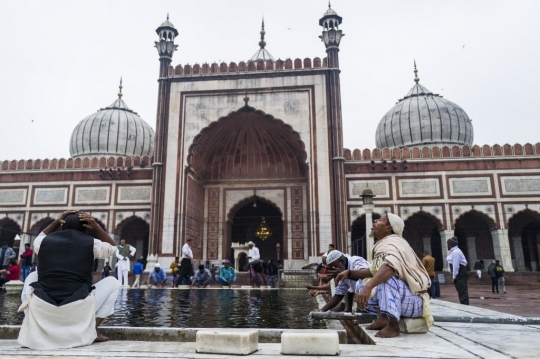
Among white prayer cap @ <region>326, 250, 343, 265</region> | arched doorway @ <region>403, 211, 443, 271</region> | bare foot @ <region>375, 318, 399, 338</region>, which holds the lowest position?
bare foot @ <region>375, 318, 399, 338</region>

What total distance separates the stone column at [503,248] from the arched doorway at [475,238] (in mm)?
967

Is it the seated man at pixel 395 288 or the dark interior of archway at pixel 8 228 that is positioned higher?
the dark interior of archway at pixel 8 228

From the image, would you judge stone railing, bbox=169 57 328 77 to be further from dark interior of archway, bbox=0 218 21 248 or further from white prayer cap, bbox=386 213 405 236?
white prayer cap, bbox=386 213 405 236

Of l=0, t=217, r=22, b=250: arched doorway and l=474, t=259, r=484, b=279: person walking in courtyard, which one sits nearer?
l=474, t=259, r=484, b=279: person walking in courtyard

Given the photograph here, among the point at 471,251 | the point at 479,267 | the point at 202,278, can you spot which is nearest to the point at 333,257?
the point at 202,278

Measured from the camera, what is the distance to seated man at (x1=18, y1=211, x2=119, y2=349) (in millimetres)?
2119

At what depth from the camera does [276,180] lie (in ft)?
51.9

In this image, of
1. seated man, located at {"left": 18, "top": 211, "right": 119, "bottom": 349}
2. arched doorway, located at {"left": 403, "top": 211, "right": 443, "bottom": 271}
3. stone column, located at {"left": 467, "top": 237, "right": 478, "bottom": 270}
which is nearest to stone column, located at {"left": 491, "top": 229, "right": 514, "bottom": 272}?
stone column, located at {"left": 467, "top": 237, "right": 478, "bottom": 270}

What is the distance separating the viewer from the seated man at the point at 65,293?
212cm

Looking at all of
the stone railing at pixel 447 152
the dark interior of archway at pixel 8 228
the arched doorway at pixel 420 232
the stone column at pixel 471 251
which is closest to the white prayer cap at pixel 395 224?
the stone railing at pixel 447 152

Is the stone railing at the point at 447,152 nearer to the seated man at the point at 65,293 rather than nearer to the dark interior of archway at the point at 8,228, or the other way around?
the dark interior of archway at the point at 8,228

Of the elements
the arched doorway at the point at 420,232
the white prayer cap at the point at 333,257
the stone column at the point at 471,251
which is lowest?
the white prayer cap at the point at 333,257

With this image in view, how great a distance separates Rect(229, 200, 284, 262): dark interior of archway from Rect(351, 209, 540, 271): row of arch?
11.7 ft

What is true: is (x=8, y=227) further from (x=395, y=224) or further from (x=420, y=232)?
(x=395, y=224)
